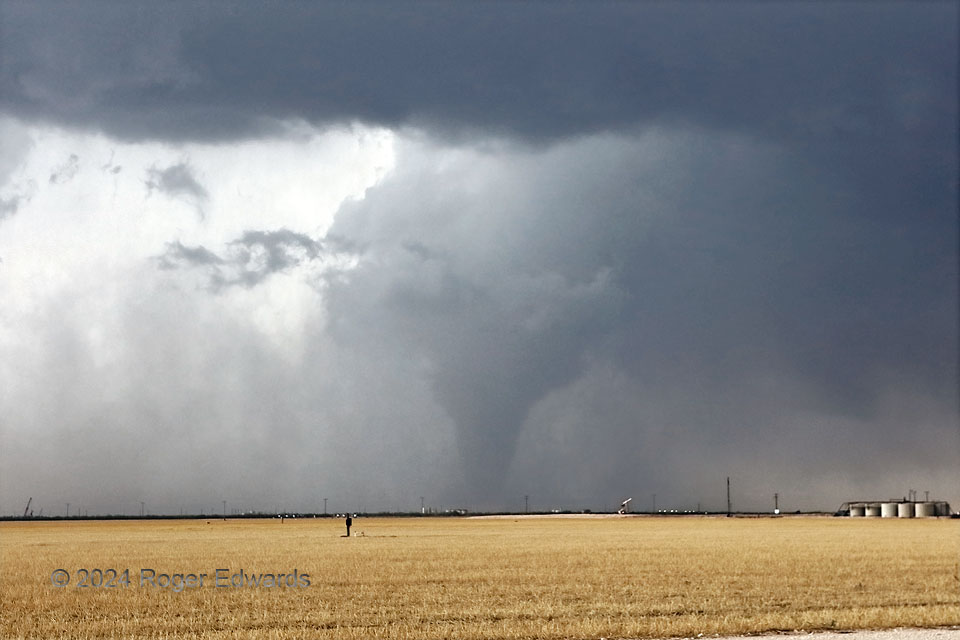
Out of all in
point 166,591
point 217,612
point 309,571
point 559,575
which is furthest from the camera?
point 309,571

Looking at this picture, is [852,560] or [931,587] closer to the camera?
[931,587]

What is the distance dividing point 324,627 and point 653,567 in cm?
2742

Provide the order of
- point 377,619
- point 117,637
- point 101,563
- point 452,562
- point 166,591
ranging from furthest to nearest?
point 101,563
point 452,562
point 166,591
point 377,619
point 117,637

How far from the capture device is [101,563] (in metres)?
62.2

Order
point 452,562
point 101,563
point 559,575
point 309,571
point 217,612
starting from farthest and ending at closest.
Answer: point 101,563 → point 452,562 → point 309,571 → point 559,575 → point 217,612

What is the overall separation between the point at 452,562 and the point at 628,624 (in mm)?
28617

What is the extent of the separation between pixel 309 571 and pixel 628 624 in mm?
25477

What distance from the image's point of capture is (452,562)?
57438 mm

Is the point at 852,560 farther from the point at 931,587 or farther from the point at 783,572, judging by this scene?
the point at 931,587

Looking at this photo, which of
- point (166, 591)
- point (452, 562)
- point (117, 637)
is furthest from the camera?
point (452, 562)

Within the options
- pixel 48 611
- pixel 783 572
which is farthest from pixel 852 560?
pixel 48 611

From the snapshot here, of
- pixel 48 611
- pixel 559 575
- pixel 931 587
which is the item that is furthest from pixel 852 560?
pixel 48 611

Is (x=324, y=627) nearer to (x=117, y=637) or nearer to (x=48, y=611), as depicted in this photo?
(x=117, y=637)

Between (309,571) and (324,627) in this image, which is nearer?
(324,627)
